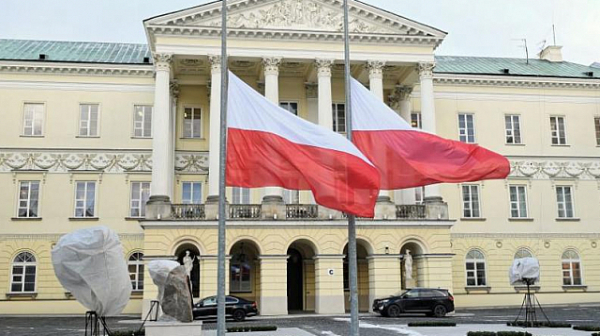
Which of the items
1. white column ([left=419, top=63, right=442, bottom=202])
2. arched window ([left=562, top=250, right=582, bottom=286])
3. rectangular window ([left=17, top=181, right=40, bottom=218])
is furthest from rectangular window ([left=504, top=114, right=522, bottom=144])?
rectangular window ([left=17, top=181, right=40, bottom=218])

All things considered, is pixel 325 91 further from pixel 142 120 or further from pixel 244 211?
pixel 142 120

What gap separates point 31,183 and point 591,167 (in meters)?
38.5

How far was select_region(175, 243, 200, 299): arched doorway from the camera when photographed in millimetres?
39128

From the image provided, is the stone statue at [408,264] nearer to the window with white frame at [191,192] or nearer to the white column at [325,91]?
the white column at [325,91]

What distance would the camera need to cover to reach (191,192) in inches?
1753

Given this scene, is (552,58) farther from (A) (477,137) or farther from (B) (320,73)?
(B) (320,73)

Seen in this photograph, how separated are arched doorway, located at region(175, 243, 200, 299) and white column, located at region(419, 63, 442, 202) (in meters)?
14.2

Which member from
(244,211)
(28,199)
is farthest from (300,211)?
(28,199)

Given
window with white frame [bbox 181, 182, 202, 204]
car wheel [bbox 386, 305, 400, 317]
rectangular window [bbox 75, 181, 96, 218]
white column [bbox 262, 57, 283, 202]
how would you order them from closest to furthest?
1. car wheel [bbox 386, 305, 400, 317]
2. white column [bbox 262, 57, 283, 202]
3. rectangular window [bbox 75, 181, 96, 218]
4. window with white frame [bbox 181, 182, 202, 204]

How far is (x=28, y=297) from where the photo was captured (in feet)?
136

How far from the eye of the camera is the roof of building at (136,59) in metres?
46.5

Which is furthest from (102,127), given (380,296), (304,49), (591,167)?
(591,167)

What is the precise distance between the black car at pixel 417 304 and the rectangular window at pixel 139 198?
56.3 ft

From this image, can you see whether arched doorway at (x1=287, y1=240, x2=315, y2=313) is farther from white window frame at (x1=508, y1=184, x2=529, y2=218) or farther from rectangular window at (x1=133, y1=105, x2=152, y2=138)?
white window frame at (x1=508, y1=184, x2=529, y2=218)
